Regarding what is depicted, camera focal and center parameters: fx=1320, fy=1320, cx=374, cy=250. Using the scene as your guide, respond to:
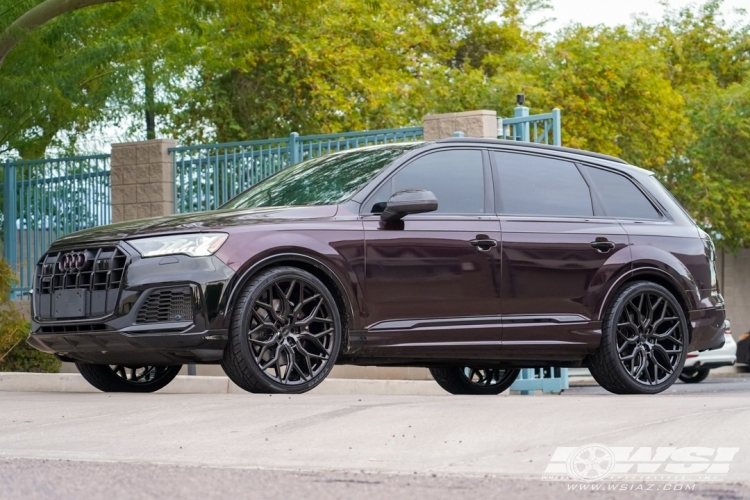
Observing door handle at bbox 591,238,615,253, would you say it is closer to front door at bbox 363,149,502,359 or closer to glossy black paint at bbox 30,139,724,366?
glossy black paint at bbox 30,139,724,366

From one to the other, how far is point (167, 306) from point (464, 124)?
6045 mm

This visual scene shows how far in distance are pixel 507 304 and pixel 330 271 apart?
1425 mm

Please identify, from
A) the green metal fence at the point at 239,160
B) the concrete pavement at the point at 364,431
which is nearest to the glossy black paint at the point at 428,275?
the concrete pavement at the point at 364,431

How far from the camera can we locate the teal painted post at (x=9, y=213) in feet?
52.9

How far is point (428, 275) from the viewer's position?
28.0 feet

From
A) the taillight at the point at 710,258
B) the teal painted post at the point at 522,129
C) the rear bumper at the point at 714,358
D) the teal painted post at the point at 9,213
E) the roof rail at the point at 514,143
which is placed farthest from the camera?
the rear bumper at the point at 714,358

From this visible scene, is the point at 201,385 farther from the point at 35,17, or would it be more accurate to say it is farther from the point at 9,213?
the point at 9,213

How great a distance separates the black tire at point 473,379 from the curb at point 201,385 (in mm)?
650

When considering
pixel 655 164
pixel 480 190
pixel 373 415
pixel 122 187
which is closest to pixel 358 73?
pixel 655 164

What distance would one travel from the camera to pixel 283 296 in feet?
26.0

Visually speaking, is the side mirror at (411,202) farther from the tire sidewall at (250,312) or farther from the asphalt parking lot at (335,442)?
the asphalt parking lot at (335,442)

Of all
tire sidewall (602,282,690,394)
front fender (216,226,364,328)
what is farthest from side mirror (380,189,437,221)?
tire sidewall (602,282,690,394)

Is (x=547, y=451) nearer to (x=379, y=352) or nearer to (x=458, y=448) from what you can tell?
(x=458, y=448)

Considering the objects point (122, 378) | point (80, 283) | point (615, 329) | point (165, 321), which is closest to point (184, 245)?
point (165, 321)
